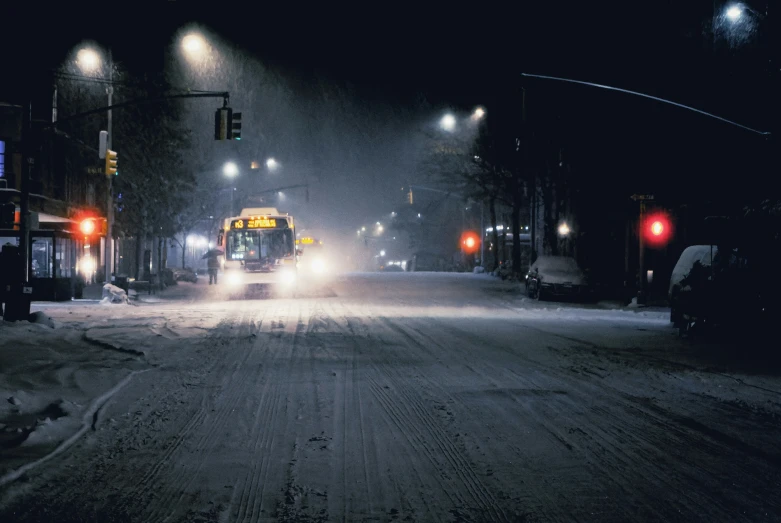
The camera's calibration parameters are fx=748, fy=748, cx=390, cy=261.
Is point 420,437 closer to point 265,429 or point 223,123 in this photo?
point 265,429

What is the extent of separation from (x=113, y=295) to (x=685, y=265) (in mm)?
19238

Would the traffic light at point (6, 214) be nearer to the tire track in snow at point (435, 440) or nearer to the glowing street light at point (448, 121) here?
the tire track in snow at point (435, 440)

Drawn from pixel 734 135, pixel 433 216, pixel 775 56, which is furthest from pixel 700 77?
pixel 433 216

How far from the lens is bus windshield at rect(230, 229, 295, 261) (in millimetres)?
31484

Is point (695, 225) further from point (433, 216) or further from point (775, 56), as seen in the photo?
point (433, 216)

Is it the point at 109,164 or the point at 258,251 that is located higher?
the point at 109,164

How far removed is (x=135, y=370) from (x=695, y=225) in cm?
2705

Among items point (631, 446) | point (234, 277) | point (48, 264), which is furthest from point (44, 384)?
point (234, 277)

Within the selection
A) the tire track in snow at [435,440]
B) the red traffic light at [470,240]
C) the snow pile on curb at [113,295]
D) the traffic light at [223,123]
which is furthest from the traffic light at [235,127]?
the red traffic light at [470,240]

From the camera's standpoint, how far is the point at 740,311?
53.3 feet

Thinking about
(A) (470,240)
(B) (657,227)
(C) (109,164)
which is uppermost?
(C) (109,164)

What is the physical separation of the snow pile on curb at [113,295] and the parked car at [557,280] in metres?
16.2

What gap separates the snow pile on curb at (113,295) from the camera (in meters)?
26.8

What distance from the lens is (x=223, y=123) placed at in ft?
78.0
